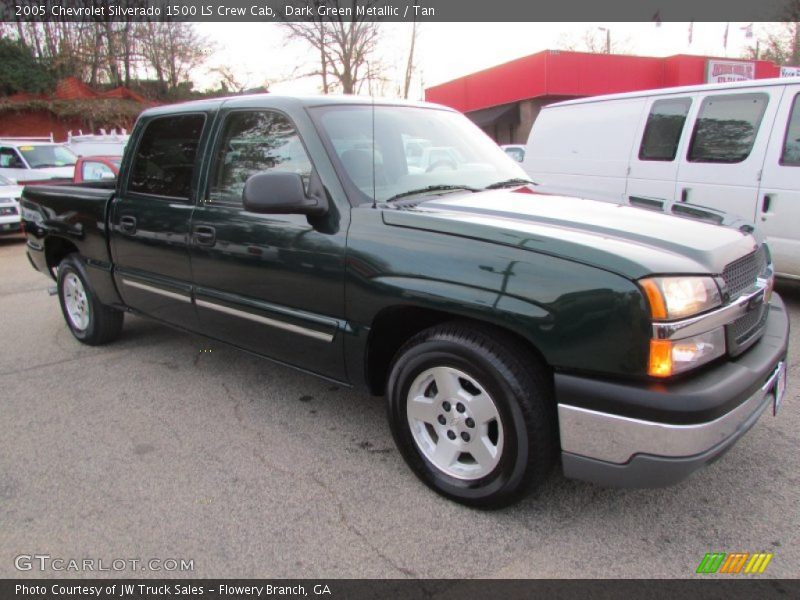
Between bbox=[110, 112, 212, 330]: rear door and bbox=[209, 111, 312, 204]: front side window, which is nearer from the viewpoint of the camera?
bbox=[209, 111, 312, 204]: front side window

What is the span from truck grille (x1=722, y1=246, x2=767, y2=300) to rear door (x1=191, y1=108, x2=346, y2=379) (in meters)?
1.62

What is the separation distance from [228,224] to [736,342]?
8.28ft

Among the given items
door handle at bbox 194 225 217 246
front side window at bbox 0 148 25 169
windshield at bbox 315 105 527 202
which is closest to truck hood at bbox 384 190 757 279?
windshield at bbox 315 105 527 202

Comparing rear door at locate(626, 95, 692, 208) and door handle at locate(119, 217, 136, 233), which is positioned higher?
rear door at locate(626, 95, 692, 208)

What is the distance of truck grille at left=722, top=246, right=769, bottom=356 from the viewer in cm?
231

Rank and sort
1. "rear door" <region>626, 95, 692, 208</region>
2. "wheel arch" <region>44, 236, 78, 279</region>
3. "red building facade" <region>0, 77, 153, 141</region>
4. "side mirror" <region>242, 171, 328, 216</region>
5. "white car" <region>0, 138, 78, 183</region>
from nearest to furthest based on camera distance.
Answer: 1. "side mirror" <region>242, 171, 328, 216</region>
2. "wheel arch" <region>44, 236, 78, 279</region>
3. "rear door" <region>626, 95, 692, 208</region>
4. "white car" <region>0, 138, 78, 183</region>
5. "red building facade" <region>0, 77, 153, 141</region>

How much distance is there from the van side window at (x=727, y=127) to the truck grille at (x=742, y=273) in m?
3.38

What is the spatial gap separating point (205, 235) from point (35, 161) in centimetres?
1360

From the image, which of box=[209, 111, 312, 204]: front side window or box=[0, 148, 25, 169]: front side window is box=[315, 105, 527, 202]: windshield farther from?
box=[0, 148, 25, 169]: front side window

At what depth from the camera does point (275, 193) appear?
8.96ft

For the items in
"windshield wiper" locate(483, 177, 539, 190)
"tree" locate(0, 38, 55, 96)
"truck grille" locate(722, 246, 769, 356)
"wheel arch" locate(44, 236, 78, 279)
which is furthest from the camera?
"tree" locate(0, 38, 55, 96)

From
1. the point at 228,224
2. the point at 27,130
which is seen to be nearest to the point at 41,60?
the point at 27,130

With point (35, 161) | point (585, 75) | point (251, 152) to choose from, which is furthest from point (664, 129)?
point (585, 75)

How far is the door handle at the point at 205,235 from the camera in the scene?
341 centimetres
